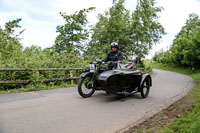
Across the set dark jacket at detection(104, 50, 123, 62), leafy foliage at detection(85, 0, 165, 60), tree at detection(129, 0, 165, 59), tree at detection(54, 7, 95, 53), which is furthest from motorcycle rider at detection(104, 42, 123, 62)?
tree at detection(129, 0, 165, 59)

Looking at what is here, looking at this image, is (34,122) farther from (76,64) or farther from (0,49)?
(0,49)

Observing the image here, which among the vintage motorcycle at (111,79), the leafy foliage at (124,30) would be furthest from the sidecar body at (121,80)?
the leafy foliage at (124,30)

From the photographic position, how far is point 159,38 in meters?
32.6

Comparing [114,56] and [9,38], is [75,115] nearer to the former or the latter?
[114,56]

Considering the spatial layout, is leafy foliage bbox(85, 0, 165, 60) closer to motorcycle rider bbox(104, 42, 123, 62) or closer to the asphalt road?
motorcycle rider bbox(104, 42, 123, 62)

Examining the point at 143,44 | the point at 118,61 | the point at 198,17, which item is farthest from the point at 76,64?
the point at 198,17

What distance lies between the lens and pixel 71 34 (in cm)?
1597

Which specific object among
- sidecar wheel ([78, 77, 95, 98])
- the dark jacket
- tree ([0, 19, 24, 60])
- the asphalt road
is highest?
tree ([0, 19, 24, 60])

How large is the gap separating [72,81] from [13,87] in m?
3.45

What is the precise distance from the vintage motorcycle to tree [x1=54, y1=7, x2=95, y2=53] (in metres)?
9.53

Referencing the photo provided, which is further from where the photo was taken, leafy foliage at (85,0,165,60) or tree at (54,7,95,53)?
leafy foliage at (85,0,165,60)

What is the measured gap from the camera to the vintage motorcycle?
5.73m

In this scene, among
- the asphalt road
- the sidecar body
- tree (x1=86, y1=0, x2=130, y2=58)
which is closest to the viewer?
the asphalt road

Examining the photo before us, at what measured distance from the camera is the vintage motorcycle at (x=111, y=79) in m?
5.73
